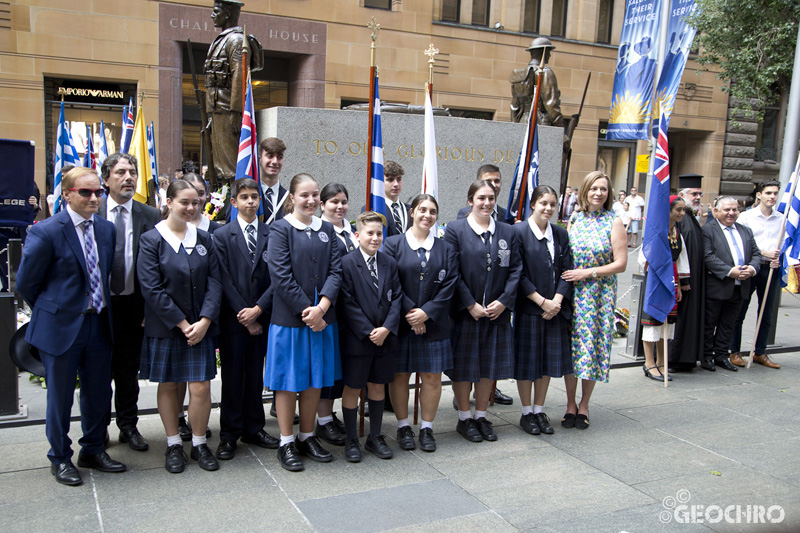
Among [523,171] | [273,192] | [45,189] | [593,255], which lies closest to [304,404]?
[273,192]

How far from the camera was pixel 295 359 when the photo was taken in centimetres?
446

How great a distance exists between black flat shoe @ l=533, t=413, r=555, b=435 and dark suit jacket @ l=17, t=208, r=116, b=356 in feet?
11.4

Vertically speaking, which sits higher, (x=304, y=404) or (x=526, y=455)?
(x=304, y=404)

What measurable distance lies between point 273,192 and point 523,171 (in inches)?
92.2

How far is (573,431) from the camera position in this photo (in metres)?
5.53

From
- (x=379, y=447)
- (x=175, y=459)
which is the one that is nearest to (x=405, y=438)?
(x=379, y=447)

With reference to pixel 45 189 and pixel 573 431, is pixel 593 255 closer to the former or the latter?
pixel 573 431

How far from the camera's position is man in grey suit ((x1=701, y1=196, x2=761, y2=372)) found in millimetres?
7551

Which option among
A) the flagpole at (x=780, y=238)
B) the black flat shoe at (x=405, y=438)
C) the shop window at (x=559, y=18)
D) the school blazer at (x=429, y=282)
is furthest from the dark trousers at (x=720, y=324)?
the shop window at (x=559, y=18)

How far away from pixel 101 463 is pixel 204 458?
0.65 metres

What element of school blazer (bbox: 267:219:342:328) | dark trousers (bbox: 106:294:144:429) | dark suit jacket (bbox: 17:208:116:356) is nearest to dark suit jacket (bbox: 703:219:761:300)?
school blazer (bbox: 267:219:342:328)

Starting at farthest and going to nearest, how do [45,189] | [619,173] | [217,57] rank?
[619,173], [45,189], [217,57]

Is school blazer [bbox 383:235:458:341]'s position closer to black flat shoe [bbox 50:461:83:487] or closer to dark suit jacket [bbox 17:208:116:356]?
dark suit jacket [bbox 17:208:116:356]

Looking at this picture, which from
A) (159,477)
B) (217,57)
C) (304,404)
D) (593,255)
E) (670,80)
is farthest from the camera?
(670,80)
